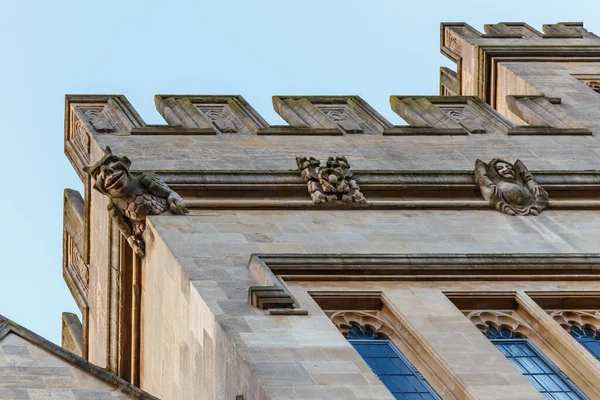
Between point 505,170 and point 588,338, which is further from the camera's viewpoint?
point 505,170

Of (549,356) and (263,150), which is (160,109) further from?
(549,356)

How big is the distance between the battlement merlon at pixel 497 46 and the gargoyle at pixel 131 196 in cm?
1218

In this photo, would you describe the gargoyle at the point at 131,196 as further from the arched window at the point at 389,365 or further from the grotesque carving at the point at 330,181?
the arched window at the point at 389,365

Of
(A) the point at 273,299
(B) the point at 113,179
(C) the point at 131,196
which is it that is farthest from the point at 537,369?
(B) the point at 113,179

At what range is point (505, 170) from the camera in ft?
86.2

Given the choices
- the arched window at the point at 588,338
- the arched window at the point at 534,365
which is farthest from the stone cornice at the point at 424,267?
the arched window at the point at 534,365

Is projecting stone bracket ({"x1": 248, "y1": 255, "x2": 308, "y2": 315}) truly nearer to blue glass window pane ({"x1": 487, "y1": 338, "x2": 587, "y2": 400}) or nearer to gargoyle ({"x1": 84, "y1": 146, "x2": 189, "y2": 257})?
blue glass window pane ({"x1": 487, "y1": 338, "x2": 587, "y2": 400})

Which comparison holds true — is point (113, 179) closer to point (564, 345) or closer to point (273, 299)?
point (273, 299)

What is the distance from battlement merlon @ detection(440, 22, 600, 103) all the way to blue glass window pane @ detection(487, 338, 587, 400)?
13.5 metres

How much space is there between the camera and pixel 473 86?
35.4m

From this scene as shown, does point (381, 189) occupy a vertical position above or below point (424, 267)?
above

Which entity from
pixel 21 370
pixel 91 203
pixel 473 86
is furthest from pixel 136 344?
pixel 473 86

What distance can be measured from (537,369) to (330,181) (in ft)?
17.2

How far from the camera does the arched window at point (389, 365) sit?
805 inches
